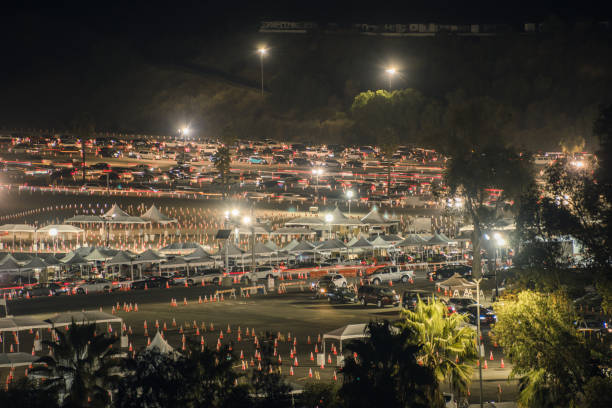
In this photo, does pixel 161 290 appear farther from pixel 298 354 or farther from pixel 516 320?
pixel 516 320

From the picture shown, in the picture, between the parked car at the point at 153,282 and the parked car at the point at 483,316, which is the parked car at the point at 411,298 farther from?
the parked car at the point at 153,282

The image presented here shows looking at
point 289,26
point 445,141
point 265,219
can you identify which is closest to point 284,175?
point 265,219

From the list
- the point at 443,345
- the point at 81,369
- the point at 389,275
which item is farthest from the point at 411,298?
the point at 81,369

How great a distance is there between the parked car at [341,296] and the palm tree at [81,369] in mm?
22278

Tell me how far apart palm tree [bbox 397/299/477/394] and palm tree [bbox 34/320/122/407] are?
7.60 metres

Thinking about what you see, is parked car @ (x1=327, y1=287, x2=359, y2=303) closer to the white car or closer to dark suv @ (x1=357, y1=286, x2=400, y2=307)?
dark suv @ (x1=357, y1=286, x2=400, y2=307)

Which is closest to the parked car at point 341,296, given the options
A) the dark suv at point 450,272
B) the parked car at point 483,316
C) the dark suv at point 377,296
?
the dark suv at point 377,296

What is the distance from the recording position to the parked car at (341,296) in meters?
39.6

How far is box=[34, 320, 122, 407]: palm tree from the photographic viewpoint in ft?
55.5

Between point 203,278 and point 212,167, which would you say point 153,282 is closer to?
point 203,278

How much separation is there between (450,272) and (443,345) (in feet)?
89.4

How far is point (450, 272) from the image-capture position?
157ft

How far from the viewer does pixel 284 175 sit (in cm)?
8975

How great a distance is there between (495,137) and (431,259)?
11985 millimetres
